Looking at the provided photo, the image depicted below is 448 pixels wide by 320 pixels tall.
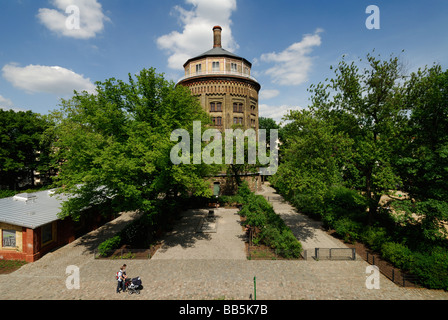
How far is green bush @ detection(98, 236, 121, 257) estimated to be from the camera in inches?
539

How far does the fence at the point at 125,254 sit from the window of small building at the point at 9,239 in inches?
226

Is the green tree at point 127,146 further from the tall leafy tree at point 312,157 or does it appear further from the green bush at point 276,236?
the tall leafy tree at point 312,157

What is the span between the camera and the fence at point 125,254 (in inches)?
538

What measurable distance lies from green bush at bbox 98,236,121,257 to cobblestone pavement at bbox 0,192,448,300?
2.37 ft

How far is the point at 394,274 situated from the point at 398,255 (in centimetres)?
130

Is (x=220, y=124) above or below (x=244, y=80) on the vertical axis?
below

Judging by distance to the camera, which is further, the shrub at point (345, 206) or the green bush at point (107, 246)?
the shrub at point (345, 206)

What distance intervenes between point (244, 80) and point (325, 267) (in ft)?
100

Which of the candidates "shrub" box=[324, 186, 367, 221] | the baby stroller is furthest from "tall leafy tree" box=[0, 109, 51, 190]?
"shrub" box=[324, 186, 367, 221]

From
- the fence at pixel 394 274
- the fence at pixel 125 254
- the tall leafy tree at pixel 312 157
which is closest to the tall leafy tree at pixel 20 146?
the fence at pixel 125 254

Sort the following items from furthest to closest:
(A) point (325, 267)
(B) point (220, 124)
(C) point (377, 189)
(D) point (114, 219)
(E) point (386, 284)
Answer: (B) point (220, 124) < (D) point (114, 219) < (C) point (377, 189) < (A) point (325, 267) < (E) point (386, 284)
